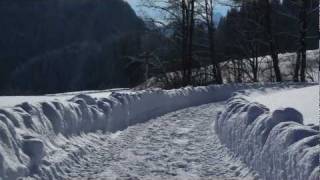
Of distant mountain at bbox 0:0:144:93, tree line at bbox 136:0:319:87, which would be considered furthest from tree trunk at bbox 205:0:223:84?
distant mountain at bbox 0:0:144:93

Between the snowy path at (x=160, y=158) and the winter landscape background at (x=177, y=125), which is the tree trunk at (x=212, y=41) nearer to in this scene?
the winter landscape background at (x=177, y=125)

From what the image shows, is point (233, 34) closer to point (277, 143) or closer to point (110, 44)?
point (110, 44)

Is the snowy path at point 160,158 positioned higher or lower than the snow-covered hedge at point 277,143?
lower

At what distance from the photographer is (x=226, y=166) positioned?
9.53 meters

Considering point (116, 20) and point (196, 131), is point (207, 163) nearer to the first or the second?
point (196, 131)

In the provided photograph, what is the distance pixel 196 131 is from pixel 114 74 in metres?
69.7

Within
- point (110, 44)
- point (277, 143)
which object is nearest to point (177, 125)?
point (277, 143)

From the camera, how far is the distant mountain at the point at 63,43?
8638 cm

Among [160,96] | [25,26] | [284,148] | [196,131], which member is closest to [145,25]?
[160,96]

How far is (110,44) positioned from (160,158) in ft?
268

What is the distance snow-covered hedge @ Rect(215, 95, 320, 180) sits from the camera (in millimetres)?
5887

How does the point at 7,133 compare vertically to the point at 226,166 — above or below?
above

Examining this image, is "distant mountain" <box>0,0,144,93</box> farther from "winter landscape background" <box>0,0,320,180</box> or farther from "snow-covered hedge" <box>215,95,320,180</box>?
"snow-covered hedge" <box>215,95,320,180</box>

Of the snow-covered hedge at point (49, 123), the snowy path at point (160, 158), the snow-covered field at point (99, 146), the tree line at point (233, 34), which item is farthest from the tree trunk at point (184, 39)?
the snowy path at point (160, 158)
